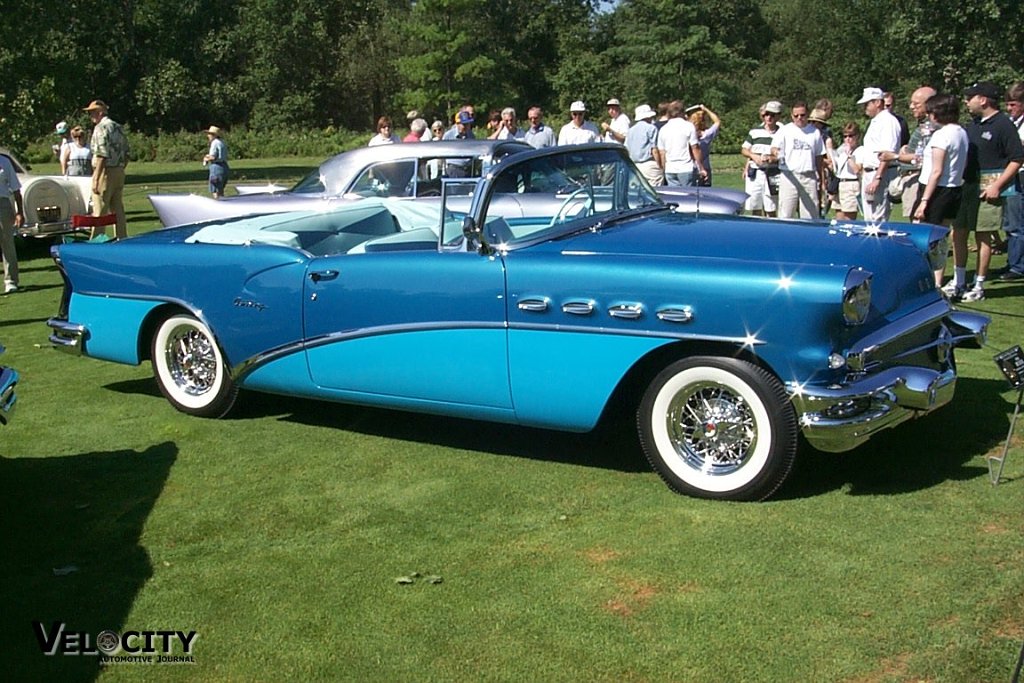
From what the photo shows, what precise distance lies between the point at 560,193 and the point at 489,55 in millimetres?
60345

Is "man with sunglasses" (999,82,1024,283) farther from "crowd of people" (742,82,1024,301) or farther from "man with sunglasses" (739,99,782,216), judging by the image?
"man with sunglasses" (739,99,782,216)

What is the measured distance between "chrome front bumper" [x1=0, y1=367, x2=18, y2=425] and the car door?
58.8 inches

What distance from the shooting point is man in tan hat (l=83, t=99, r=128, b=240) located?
13258mm

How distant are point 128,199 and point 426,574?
21.5 m

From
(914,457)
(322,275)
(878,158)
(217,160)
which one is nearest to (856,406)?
(914,457)

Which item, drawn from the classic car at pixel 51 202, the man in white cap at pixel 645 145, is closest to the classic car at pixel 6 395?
the man in white cap at pixel 645 145

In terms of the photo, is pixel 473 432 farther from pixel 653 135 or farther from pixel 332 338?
pixel 653 135

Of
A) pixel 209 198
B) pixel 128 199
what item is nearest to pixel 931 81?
pixel 128 199

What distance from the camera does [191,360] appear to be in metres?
6.75

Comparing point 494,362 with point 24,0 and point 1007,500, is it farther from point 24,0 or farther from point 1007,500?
point 24,0

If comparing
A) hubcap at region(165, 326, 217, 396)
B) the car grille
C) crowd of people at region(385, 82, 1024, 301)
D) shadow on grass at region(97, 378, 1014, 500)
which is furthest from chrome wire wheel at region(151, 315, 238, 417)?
the car grille

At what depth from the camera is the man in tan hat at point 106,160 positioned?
43.5ft

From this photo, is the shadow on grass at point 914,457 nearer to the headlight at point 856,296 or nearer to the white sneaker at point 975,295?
the headlight at point 856,296

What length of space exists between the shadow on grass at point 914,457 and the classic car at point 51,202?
11938 millimetres
